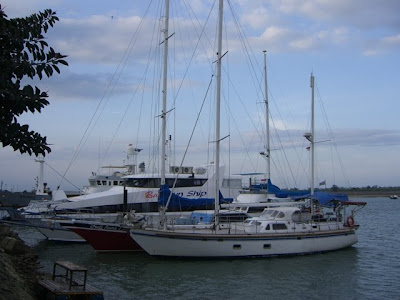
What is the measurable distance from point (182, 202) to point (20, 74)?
24694mm

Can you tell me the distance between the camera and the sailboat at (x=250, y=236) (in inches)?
973

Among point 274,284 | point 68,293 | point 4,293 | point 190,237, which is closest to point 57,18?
point 4,293

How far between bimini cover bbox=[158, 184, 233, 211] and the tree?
858 inches

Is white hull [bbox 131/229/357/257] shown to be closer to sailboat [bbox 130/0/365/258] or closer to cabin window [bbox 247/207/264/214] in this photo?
sailboat [bbox 130/0/365/258]

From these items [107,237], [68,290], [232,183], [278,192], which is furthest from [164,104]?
[68,290]

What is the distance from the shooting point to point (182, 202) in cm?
3166

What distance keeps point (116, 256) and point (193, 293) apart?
→ 32.5 feet

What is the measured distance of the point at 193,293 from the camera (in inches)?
717

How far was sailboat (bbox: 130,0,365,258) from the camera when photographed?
24.7m

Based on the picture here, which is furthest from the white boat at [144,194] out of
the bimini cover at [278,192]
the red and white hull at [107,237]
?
the red and white hull at [107,237]

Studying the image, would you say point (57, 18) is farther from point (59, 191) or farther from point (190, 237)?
point (59, 191)

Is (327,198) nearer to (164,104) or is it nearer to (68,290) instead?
(164,104)

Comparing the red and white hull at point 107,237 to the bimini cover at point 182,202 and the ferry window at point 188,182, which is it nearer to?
the bimini cover at point 182,202

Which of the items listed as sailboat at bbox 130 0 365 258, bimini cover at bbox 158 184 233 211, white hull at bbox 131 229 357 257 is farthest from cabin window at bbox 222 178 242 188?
white hull at bbox 131 229 357 257
